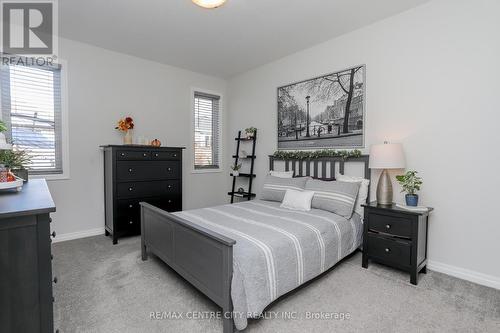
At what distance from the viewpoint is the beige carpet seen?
5.69 feet

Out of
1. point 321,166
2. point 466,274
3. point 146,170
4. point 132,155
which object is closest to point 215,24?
point 132,155

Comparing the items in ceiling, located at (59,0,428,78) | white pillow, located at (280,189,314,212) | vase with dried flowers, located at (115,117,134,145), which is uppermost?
ceiling, located at (59,0,428,78)

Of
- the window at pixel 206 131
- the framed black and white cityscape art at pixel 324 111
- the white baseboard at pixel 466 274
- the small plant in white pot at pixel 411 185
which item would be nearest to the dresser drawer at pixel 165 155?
the window at pixel 206 131

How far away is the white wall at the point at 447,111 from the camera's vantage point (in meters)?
2.25

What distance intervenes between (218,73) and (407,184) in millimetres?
3616

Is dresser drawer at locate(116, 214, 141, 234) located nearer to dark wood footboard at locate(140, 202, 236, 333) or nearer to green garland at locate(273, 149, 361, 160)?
dark wood footboard at locate(140, 202, 236, 333)

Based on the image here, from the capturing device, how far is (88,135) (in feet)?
11.6

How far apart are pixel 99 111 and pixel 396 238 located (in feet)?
13.4

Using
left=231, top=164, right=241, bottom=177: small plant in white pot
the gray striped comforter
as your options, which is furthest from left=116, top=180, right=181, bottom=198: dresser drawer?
the gray striped comforter

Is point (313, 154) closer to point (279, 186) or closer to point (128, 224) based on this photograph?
point (279, 186)

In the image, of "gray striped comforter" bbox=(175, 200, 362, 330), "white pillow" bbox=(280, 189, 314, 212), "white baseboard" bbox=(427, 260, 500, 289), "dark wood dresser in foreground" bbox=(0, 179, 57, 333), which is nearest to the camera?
"dark wood dresser in foreground" bbox=(0, 179, 57, 333)

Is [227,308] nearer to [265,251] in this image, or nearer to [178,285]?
[265,251]

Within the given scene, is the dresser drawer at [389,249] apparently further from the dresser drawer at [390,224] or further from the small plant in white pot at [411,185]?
the small plant in white pot at [411,185]

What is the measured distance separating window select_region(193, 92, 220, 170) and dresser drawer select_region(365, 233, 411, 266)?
3194 mm
